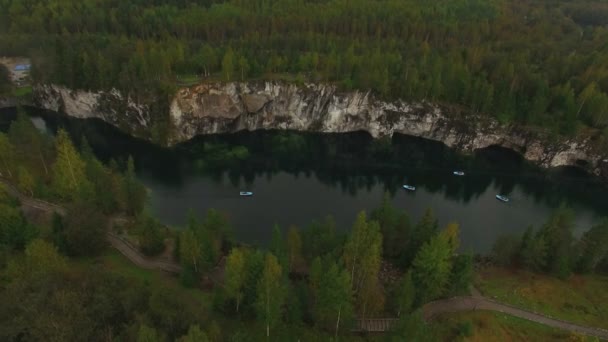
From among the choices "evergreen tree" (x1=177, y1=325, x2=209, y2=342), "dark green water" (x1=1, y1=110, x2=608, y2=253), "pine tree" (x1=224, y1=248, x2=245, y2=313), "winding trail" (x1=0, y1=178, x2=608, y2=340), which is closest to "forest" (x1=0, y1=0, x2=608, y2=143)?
"dark green water" (x1=1, y1=110, x2=608, y2=253)

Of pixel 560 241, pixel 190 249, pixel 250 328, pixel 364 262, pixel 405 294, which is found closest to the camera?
pixel 364 262

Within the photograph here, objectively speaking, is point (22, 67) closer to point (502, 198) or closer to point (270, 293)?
point (270, 293)

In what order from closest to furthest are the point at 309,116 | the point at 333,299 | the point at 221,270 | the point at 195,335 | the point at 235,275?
the point at 195,335, the point at 333,299, the point at 235,275, the point at 221,270, the point at 309,116

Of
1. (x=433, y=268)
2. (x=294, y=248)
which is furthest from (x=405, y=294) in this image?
(x=294, y=248)

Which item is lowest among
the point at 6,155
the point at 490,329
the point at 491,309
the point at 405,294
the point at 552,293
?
the point at 490,329

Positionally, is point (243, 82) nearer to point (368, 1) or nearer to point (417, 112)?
point (417, 112)
